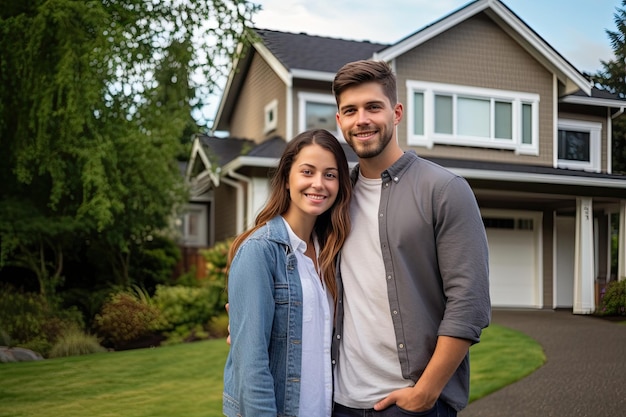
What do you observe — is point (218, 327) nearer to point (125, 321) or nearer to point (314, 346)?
point (125, 321)

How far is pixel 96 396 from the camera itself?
22.6 ft

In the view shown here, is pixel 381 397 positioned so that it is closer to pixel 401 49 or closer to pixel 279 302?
pixel 279 302

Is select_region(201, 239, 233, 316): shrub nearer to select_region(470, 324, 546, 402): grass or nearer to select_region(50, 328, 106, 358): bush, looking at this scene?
select_region(50, 328, 106, 358): bush

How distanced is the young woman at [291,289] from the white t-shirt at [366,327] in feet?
0.17

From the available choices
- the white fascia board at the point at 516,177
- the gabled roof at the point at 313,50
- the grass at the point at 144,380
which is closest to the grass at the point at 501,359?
the grass at the point at 144,380

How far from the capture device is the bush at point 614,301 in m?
5.21

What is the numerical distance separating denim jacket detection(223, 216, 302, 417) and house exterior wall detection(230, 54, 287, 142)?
10787 millimetres

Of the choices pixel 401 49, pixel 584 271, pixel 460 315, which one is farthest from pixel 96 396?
pixel 401 49

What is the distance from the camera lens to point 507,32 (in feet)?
42.6

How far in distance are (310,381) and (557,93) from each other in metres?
11.2

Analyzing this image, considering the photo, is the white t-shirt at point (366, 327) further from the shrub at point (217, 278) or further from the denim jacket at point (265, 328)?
the shrub at point (217, 278)

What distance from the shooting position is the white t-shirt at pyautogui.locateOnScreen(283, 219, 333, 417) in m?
2.40

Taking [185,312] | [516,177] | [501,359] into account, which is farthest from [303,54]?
[501,359]

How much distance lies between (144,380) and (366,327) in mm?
5563
